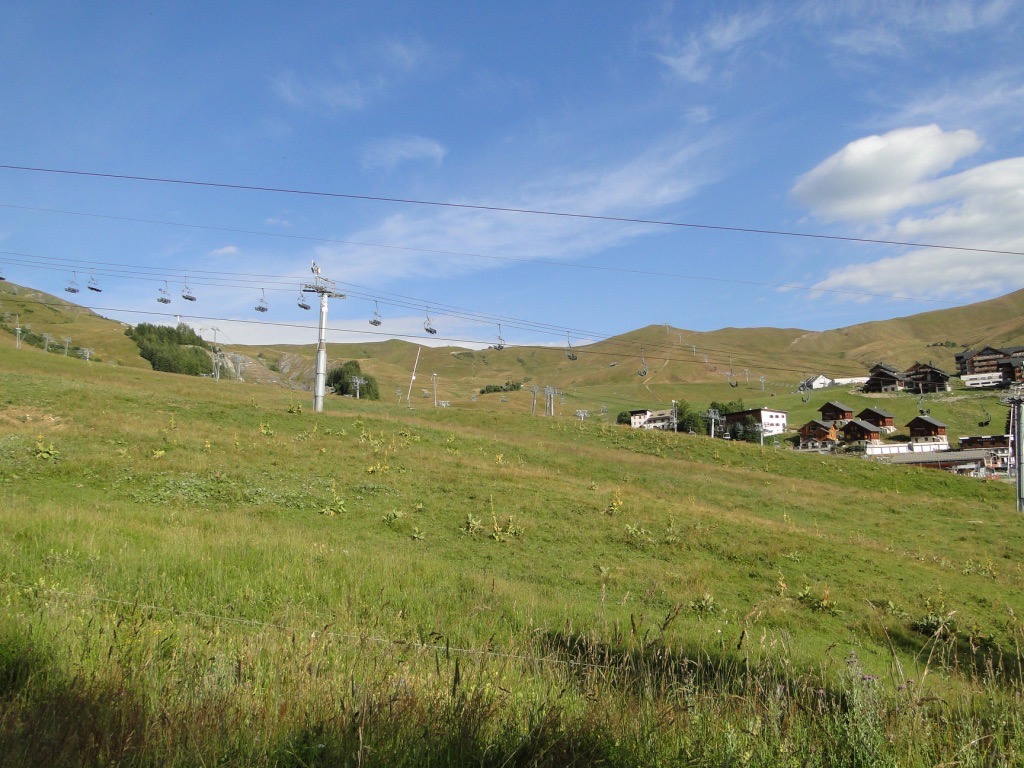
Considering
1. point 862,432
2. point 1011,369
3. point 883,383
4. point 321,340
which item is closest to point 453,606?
point 321,340

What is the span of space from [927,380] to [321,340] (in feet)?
507

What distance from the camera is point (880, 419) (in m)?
120

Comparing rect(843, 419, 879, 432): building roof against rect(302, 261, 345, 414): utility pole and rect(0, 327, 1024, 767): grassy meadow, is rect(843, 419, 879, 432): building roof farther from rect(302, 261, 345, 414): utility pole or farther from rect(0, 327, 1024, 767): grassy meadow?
rect(302, 261, 345, 414): utility pole

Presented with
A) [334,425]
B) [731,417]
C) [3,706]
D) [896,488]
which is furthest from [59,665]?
[731,417]

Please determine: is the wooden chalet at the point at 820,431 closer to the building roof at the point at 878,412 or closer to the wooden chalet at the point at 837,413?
the wooden chalet at the point at 837,413

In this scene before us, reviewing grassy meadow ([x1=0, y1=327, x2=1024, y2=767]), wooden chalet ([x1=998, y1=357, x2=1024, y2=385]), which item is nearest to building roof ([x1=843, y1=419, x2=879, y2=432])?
wooden chalet ([x1=998, y1=357, x2=1024, y2=385])

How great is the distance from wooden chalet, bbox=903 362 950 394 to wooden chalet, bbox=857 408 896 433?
35201 mm

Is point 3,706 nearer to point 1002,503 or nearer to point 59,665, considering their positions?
point 59,665

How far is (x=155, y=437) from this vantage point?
25.6 meters

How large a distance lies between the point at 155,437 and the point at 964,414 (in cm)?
13914

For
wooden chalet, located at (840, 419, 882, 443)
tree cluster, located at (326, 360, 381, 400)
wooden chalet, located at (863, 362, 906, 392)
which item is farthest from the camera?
wooden chalet, located at (863, 362, 906, 392)

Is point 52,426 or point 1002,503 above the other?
point 52,426

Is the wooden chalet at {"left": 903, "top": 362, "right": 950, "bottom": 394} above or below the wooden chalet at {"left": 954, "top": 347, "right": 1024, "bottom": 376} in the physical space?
below

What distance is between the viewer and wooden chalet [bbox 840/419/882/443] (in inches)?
4412
